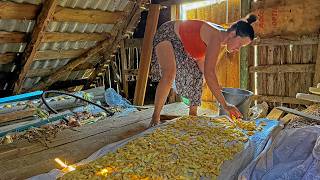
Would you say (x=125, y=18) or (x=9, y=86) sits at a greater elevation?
(x=125, y=18)

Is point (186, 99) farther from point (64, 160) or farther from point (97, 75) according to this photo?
point (97, 75)

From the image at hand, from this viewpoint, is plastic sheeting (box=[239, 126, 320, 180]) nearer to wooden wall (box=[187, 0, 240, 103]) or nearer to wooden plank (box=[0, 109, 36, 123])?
wooden wall (box=[187, 0, 240, 103])

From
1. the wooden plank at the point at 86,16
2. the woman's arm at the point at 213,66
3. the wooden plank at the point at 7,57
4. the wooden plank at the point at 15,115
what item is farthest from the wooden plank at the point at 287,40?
the wooden plank at the point at 7,57

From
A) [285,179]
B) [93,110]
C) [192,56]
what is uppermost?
[192,56]

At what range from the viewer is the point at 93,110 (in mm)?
4469

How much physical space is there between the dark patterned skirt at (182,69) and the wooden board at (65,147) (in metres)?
0.59

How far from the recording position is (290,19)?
414cm

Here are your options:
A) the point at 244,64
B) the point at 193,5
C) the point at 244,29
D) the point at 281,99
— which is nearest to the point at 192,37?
the point at 244,29

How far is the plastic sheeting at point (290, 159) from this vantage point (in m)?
1.78

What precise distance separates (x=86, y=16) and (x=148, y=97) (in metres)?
2.60

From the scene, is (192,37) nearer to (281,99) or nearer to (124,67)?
(281,99)

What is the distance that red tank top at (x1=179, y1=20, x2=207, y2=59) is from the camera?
2703 millimetres

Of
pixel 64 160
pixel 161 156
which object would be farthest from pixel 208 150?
pixel 64 160

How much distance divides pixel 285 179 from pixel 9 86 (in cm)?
463
